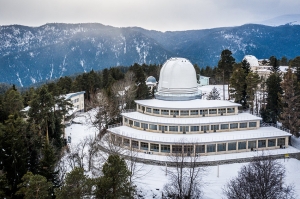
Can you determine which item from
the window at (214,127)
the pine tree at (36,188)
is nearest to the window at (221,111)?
the window at (214,127)

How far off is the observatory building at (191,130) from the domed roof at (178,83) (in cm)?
25

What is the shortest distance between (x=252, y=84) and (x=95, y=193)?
3799 centimetres

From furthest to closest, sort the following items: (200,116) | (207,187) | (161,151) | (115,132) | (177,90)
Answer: (177,90) < (200,116) < (115,132) < (161,151) < (207,187)

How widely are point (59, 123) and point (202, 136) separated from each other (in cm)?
2066

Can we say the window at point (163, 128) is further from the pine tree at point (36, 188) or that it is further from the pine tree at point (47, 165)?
the pine tree at point (36, 188)

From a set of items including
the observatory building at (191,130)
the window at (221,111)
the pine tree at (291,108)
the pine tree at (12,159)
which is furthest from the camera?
the window at (221,111)

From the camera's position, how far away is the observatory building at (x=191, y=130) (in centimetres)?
3800

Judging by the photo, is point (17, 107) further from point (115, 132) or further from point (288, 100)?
point (288, 100)

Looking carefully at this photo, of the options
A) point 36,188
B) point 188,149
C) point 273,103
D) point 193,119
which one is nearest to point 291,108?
point 273,103

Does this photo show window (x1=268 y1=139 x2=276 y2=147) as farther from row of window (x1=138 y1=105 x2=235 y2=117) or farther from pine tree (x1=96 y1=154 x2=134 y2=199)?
pine tree (x1=96 y1=154 x2=134 y2=199)

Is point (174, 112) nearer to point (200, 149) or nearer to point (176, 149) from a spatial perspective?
point (176, 149)

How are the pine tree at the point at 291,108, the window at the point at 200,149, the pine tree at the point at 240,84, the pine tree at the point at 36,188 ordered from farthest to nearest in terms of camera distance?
the pine tree at the point at 240,84 → the pine tree at the point at 291,108 → the window at the point at 200,149 → the pine tree at the point at 36,188

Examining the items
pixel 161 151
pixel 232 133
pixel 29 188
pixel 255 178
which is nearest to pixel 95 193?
pixel 29 188

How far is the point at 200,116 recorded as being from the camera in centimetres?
4409
